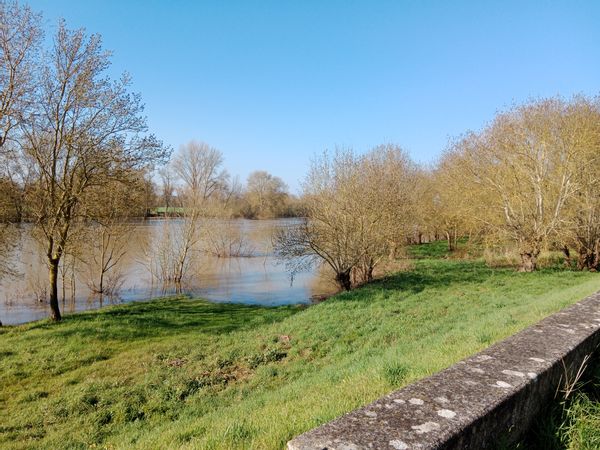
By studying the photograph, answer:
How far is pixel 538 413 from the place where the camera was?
114 inches

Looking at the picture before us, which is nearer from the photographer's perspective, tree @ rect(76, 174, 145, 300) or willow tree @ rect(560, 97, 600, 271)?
tree @ rect(76, 174, 145, 300)

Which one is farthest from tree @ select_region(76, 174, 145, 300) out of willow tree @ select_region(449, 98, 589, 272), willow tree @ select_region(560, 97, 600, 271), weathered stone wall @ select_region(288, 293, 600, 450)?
willow tree @ select_region(560, 97, 600, 271)

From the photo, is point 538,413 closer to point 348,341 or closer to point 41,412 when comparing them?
point 348,341

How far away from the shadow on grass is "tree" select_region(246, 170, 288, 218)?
32.8 meters

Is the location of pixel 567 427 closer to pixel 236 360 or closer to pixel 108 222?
pixel 236 360

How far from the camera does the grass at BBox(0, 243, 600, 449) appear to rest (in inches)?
185

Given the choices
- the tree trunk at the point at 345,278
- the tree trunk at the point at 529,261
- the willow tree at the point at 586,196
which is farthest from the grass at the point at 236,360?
the willow tree at the point at 586,196

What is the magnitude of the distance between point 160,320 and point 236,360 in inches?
258

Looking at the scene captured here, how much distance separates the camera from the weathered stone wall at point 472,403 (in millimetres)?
2041

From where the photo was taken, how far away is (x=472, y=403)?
2.39 metres

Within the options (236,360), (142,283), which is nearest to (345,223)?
(236,360)

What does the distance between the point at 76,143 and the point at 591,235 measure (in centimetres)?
2444

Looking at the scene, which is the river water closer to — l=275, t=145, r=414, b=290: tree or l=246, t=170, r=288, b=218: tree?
l=275, t=145, r=414, b=290: tree

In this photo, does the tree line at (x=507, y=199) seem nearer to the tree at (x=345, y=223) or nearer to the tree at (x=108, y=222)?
the tree at (x=345, y=223)
